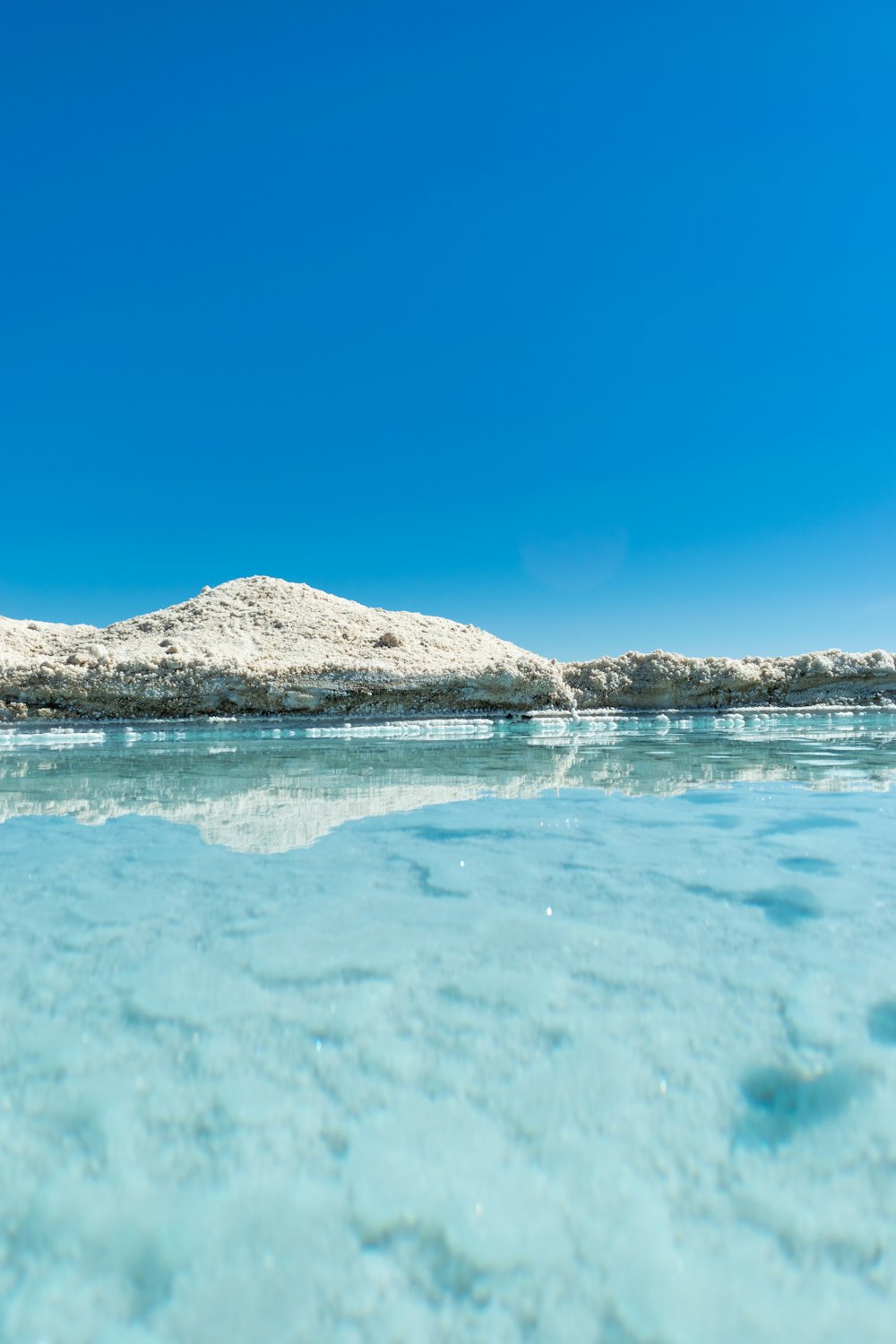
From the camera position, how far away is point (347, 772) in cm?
1015

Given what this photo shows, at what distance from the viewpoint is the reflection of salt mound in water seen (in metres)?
6.59

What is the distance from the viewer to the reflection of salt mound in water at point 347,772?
6590 mm

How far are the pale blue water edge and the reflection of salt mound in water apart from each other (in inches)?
72.4

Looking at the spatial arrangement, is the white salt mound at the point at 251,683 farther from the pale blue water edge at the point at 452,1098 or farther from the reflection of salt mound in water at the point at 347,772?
the pale blue water edge at the point at 452,1098

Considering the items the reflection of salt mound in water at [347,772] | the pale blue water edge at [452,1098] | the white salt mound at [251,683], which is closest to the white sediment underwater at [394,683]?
the white salt mound at [251,683]

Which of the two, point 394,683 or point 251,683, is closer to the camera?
point 251,683

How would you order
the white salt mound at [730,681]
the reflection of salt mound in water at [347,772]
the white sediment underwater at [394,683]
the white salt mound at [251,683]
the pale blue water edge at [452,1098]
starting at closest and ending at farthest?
the pale blue water edge at [452,1098]
the reflection of salt mound in water at [347,772]
the white salt mound at [251,683]
the white sediment underwater at [394,683]
the white salt mound at [730,681]

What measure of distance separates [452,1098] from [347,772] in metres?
8.41

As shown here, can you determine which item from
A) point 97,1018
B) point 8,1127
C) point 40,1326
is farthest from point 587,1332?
point 97,1018

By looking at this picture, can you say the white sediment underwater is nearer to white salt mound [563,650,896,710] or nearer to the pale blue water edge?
white salt mound [563,650,896,710]

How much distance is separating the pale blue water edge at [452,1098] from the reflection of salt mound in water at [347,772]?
1839mm

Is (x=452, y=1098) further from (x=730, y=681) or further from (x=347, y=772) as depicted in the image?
(x=730, y=681)

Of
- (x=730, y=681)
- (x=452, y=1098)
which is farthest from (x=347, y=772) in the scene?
(x=730, y=681)

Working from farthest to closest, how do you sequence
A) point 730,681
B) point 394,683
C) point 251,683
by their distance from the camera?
point 730,681, point 394,683, point 251,683
